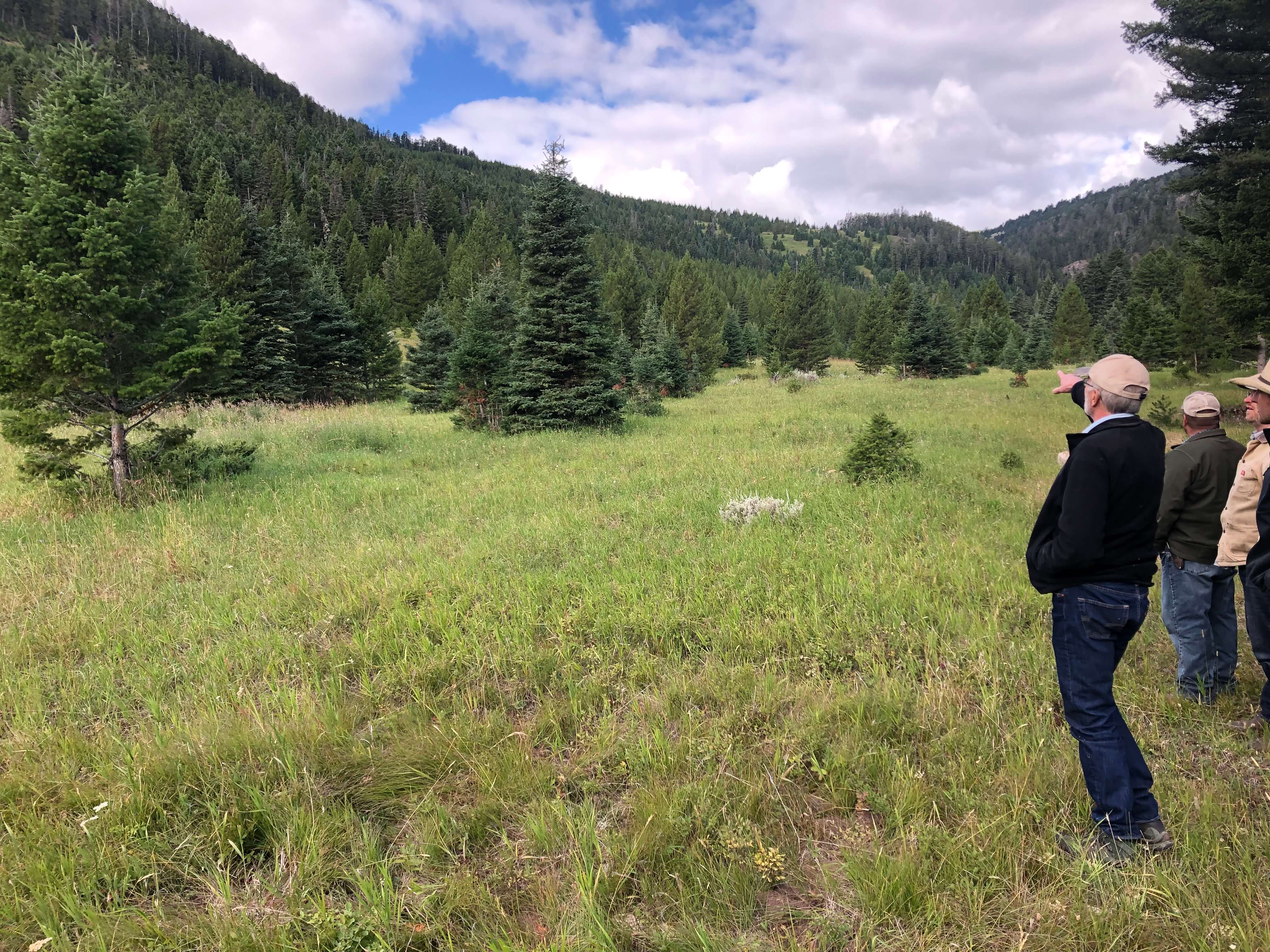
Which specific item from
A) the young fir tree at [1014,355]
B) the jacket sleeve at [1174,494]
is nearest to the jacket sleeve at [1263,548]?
the jacket sleeve at [1174,494]

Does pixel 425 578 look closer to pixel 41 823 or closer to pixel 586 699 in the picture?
pixel 586 699

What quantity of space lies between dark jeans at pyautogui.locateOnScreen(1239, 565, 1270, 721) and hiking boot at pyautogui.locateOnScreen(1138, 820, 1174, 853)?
6.27ft

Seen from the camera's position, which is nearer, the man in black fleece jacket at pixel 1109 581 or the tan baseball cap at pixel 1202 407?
the man in black fleece jacket at pixel 1109 581

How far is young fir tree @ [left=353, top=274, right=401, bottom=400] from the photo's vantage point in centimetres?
2839

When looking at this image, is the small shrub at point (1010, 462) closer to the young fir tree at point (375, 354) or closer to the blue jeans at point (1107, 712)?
the blue jeans at point (1107, 712)

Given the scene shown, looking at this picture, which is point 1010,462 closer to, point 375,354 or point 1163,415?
point 1163,415

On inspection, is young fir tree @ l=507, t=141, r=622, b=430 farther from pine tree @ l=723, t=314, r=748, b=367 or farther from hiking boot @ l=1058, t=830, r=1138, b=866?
pine tree @ l=723, t=314, r=748, b=367

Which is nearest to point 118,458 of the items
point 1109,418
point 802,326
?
point 1109,418

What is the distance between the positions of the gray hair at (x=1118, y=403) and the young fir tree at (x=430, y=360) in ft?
82.5

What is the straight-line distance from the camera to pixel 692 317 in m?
48.8

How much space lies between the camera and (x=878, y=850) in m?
2.65

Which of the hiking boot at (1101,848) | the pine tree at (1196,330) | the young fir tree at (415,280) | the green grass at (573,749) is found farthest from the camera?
the young fir tree at (415,280)

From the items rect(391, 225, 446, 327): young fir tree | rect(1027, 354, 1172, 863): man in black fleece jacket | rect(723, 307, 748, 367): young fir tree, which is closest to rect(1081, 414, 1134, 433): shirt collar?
rect(1027, 354, 1172, 863): man in black fleece jacket

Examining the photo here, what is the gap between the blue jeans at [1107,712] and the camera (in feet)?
8.87
